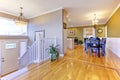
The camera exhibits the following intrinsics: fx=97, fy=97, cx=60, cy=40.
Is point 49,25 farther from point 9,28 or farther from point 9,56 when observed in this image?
point 9,56

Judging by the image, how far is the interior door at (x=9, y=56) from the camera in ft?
18.7

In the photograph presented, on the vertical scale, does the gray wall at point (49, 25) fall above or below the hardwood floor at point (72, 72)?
above

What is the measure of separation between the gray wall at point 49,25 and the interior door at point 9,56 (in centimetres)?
125

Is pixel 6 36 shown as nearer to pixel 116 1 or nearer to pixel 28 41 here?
pixel 28 41

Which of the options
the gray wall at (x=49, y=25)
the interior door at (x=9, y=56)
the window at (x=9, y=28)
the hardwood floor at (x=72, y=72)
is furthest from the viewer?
the window at (x=9, y=28)

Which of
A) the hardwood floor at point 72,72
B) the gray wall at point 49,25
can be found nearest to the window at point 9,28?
the gray wall at point 49,25

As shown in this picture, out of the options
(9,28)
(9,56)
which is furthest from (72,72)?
(9,28)

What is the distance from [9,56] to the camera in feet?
19.9

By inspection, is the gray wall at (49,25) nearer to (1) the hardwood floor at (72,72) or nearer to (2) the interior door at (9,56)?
(2) the interior door at (9,56)

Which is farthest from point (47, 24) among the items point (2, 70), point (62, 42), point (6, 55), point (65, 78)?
point (65, 78)

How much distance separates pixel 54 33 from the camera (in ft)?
18.1

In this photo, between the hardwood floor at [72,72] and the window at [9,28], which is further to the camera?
the window at [9,28]

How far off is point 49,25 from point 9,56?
3.19 metres

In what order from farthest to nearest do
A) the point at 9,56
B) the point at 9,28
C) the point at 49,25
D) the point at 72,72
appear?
1. the point at 9,28
2. the point at 9,56
3. the point at 49,25
4. the point at 72,72
